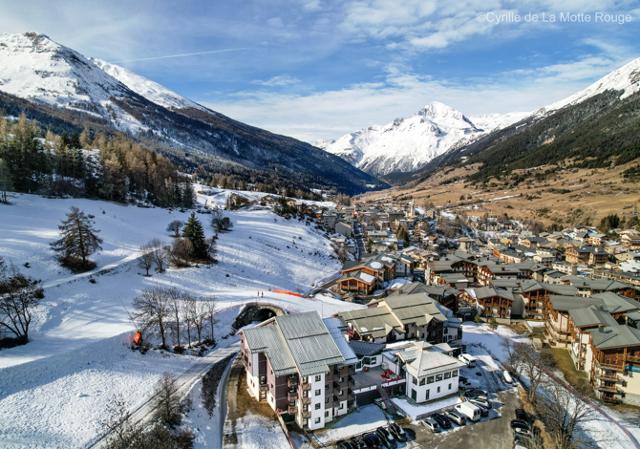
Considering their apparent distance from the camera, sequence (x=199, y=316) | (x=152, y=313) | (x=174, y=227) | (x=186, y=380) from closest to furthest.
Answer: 1. (x=186, y=380)
2. (x=152, y=313)
3. (x=199, y=316)
4. (x=174, y=227)

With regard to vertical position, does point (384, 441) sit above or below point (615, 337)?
below

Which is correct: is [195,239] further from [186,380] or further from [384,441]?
[384,441]

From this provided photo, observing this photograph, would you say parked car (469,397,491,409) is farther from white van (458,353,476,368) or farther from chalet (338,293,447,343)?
chalet (338,293,447,343)

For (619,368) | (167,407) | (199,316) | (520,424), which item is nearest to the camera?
(167,407)

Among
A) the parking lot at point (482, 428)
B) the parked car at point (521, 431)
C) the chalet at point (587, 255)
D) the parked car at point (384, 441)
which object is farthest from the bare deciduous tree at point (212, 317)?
the chalet at point (587, 255)

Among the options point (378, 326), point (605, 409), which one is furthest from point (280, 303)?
point (605, 409)

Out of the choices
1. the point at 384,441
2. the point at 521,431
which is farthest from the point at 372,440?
the point at 521,431

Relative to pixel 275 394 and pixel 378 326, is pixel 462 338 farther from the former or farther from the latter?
pixel 275 394

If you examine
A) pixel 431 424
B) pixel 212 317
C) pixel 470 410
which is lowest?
pixel 431 424

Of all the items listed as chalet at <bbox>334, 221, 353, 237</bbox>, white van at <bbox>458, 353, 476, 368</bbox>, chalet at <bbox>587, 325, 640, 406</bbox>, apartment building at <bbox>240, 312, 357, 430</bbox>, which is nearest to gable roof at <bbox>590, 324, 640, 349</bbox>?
chalet at <bbox>587, 325, 640, 406</bbox>
